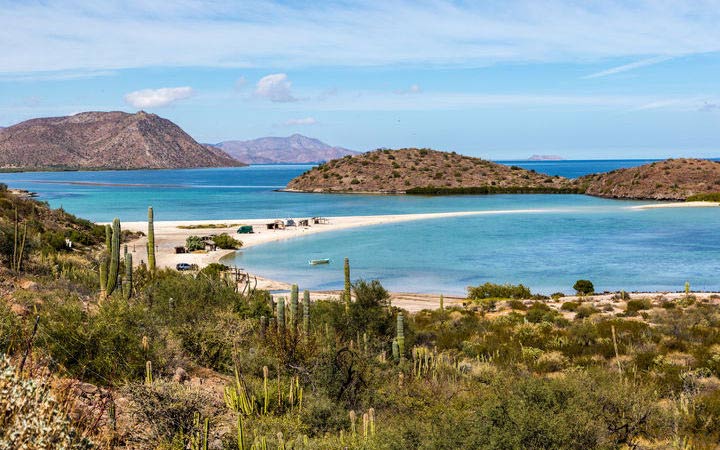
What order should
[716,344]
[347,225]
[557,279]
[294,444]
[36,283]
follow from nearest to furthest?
1. [294,444]
2. [36,283]
3. [716,344]
4. [557,279]
5. [347,225]

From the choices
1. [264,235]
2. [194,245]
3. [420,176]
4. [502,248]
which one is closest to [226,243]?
[194,245]

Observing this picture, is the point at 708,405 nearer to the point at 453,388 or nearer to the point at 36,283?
the point at 453,388

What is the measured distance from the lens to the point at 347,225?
6956 cm

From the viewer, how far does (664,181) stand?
A: 360ft

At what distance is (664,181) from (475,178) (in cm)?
3867

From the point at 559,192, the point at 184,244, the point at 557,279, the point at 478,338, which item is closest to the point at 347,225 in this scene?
the point at 184,244

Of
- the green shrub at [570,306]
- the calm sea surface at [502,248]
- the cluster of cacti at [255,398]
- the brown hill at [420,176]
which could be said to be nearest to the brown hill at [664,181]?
the brown hill at [420,176]

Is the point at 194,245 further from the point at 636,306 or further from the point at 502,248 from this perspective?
the point at 636,306

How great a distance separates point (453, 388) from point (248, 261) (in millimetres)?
35149

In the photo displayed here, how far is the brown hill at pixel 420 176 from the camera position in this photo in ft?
431

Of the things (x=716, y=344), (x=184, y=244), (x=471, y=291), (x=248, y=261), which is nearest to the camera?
(x=716, y=344)

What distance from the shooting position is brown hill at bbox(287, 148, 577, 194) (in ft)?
431

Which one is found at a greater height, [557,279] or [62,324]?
[62,324]

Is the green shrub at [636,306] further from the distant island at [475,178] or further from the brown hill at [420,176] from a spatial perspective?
the brown hill at [420,176]
